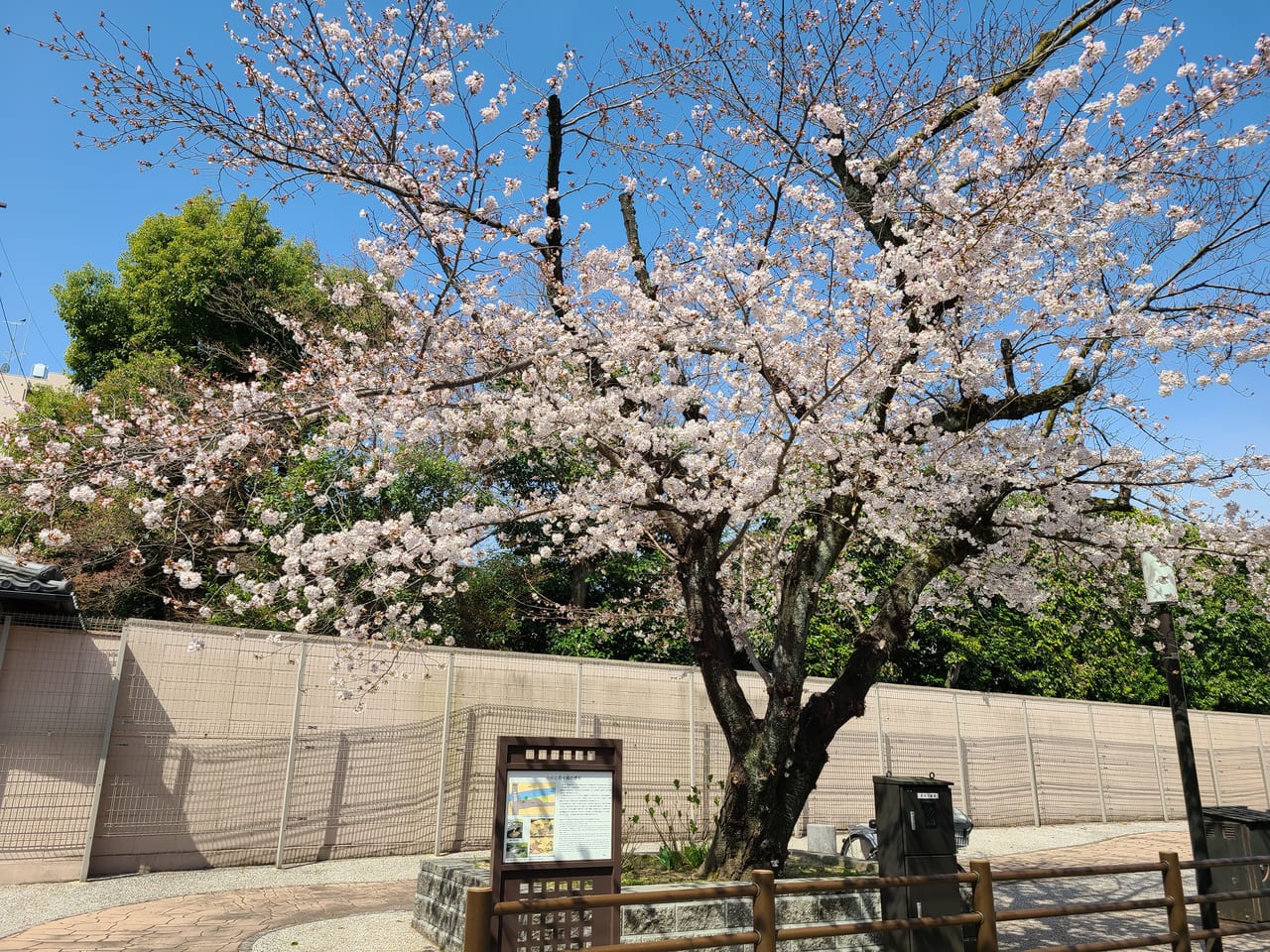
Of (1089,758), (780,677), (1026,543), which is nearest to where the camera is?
(780,677)

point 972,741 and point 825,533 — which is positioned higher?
point 825,533

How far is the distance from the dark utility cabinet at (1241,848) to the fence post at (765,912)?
5.93 m

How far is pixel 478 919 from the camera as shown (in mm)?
3344

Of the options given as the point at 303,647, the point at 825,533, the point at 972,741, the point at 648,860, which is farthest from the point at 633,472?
the point at 972,741

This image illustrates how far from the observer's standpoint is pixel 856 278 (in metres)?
7.56

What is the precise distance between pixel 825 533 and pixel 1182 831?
12.5m

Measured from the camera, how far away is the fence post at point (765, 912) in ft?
12.5

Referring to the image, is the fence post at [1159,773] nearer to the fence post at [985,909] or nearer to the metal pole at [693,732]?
the metal pole at [693,732]

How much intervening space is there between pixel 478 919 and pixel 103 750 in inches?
288

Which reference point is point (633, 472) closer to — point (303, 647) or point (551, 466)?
point (303, 647)

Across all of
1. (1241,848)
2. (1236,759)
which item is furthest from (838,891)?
(1236,759)

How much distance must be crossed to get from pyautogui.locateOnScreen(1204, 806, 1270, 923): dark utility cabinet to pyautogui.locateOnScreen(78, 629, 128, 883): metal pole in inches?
429

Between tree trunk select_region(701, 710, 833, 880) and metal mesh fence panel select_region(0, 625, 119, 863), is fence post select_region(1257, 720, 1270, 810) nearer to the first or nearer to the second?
tree trunk select_region(701, 710, 833, 880)

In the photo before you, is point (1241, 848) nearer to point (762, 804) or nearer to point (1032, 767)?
point (762, 804)
